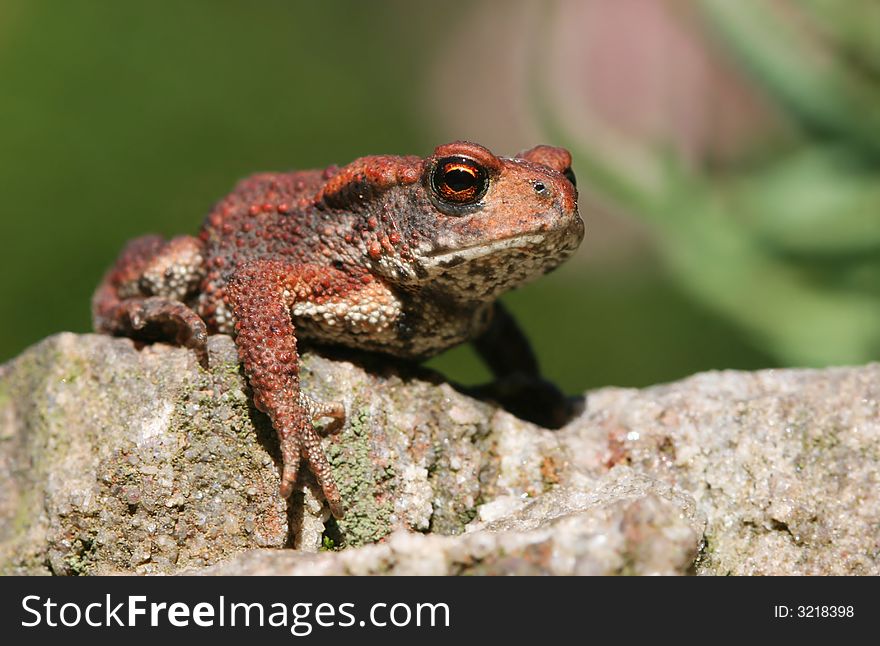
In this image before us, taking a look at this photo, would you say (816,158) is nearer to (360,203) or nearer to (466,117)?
(360,203)

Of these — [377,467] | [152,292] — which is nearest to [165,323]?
[152,292]

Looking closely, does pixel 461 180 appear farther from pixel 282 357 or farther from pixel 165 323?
pixel 165 323

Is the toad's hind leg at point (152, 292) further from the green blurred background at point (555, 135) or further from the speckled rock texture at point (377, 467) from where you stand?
the green blurred background at point (555, 135)

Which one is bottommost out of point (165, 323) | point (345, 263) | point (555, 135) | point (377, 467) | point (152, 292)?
point (377, 467)

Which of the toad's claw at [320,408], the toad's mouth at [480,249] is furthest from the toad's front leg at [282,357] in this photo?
the toad's mouth at [480,249]

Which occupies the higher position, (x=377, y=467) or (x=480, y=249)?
(x=480, y=249)

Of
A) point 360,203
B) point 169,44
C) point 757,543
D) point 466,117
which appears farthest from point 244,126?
point 757,543

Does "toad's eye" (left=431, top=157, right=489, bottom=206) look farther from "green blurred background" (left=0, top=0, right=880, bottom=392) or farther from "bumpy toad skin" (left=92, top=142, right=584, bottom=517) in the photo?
"green blurred background" (left=0, top=0, right=880, bottom=392)
